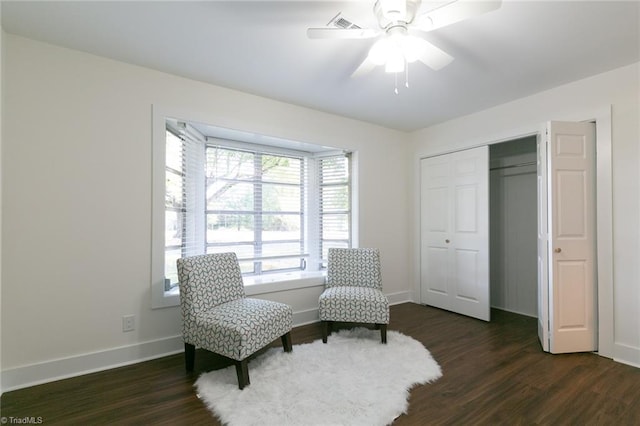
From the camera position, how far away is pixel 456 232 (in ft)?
12.3

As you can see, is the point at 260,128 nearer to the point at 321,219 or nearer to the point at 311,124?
the point at 311,124

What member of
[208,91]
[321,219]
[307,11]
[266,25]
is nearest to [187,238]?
[208,91]

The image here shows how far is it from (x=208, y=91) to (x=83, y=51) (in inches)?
37.4

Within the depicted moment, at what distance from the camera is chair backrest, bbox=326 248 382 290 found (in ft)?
10.6

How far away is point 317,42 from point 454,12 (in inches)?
39.0

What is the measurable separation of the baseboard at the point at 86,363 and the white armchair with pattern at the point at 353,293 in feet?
4.64

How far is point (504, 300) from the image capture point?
12.9 feet

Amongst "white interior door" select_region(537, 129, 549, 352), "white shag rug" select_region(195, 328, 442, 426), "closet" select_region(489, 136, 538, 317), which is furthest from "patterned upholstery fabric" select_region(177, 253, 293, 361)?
"closet" select_region(489, 136, 538, 317)

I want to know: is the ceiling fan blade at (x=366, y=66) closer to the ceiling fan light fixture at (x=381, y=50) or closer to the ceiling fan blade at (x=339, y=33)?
the ceiling fan light fixture at (x=381, y=50)

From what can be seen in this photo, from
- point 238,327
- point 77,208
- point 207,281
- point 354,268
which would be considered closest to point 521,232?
point 354,268

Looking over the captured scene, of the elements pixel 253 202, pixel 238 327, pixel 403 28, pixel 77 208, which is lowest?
pixel 238 327

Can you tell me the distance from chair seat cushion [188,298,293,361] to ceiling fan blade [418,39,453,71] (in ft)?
7.01

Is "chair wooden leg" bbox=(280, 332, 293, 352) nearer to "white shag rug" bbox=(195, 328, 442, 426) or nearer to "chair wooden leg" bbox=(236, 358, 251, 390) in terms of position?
"white shag rug" bbox=(195, 328, 442, 426)

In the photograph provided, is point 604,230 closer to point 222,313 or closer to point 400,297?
point 400,297
